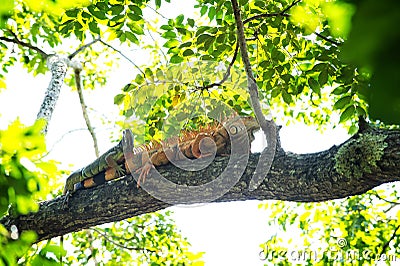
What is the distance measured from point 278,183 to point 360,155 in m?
0.49

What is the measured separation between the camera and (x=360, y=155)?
2.25 m

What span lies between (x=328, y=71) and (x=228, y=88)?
2.63 ft

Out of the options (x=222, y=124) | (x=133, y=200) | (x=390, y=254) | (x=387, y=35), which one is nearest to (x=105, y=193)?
(x=133, y=200)

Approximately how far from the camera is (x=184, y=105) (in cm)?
358

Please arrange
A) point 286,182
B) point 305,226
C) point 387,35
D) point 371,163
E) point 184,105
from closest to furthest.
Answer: point 387,35
point 371,163
point 286,182
point 184,105
point 305,226

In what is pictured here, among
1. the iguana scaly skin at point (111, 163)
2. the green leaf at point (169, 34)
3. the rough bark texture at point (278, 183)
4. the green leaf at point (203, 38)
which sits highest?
the green leaf at point (169, 34)

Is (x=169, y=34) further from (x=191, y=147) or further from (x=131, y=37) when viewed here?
(x=191, y=147)

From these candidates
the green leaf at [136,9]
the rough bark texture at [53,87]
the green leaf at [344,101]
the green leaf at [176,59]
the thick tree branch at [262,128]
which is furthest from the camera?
the rough bark texture at [53,87]

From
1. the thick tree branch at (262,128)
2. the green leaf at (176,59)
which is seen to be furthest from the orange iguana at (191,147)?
the green leaf at (176,59)

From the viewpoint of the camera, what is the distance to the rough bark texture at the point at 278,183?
222 centimetres

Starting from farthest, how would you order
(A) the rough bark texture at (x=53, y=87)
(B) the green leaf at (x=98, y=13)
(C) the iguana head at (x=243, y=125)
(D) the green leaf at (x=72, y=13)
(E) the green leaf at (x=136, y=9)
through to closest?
(A) the rough bark texture at (x=53, y=87) → (D) the green leaf at (x=72, y=13) → (E) the green leaf at (x=136, y=9) → (B) the green leaf at (x=98, y=13) → (C) the iguana head at (x=243, y=125)

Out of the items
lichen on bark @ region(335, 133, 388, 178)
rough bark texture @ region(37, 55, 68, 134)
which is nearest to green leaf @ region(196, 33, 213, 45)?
lichen on bark @ region(335, 133, 388, 178)

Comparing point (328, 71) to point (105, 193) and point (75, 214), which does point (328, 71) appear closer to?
point (105, 193)

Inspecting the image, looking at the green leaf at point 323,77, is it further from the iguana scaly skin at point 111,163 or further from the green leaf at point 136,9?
the iguana scaly skin at point 111,163
